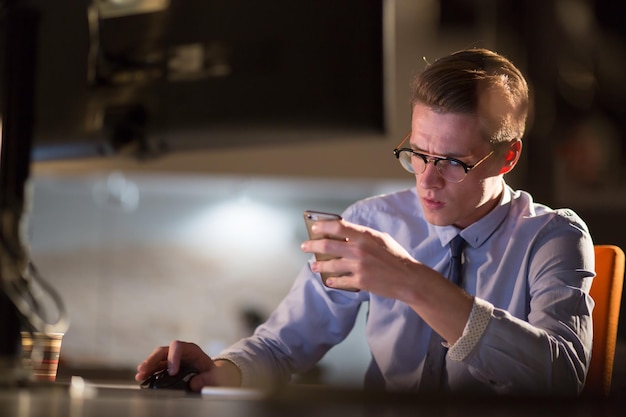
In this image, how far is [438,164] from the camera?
1.22 meters

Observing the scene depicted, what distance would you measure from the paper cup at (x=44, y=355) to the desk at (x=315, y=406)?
0.33 metres

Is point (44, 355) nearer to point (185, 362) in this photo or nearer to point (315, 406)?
point (185, 362)

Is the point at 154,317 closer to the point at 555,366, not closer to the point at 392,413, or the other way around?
the point at 555,366

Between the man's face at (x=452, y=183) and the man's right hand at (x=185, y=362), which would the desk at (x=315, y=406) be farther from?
the man's face at (x=452, y=183)

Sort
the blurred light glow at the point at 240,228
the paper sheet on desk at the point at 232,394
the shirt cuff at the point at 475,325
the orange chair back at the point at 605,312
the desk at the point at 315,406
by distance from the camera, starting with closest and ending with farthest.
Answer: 1. the desk at the point at 315,406
2. the paper sheet on desk at the point at 232,394
3. the shirt cuff at the point at 475,325
4. the orange chair back at the point at 605,312
5. the blurred light glow at the point at 240,228

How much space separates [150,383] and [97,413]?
46 centimetres

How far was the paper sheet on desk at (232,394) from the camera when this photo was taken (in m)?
0.81

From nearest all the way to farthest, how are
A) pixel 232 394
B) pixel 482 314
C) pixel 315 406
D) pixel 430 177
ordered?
pixel 315 406 → pixel 232 394 → pixel 482 314 → pixel 430 177

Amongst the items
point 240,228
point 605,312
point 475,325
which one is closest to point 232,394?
point 475,325

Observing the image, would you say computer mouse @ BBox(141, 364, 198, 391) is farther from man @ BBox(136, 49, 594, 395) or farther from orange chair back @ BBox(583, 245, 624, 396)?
orange chair back @ BBox(583, 245, 624, 396)

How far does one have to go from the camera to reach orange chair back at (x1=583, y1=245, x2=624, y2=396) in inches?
47.2

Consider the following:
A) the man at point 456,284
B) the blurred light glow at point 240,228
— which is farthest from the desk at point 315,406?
the blurred light glow at point 240,228

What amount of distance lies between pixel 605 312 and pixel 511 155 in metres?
0.29

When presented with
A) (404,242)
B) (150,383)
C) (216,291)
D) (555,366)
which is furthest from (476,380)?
(216,291)
